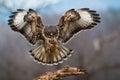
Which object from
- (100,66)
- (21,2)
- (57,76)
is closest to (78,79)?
(100,66)

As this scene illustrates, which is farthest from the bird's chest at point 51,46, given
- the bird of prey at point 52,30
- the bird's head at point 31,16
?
the bird's head at point 31,16

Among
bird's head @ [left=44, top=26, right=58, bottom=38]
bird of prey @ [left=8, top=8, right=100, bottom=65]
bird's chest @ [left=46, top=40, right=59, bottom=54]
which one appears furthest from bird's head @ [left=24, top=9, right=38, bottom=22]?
bird's chest @ [left=46, top=40, right=59, bottom=54]

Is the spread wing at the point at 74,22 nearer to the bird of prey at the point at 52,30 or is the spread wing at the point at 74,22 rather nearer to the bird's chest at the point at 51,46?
the bird of prey at the point at 52,30

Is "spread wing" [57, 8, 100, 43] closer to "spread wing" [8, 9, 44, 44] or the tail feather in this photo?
the tail feather

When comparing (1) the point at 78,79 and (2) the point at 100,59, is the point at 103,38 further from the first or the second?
(1) the point at 78,79

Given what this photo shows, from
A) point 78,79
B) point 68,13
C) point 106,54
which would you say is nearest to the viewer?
point 68,13

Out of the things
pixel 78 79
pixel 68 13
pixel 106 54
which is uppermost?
pixel 68 13
